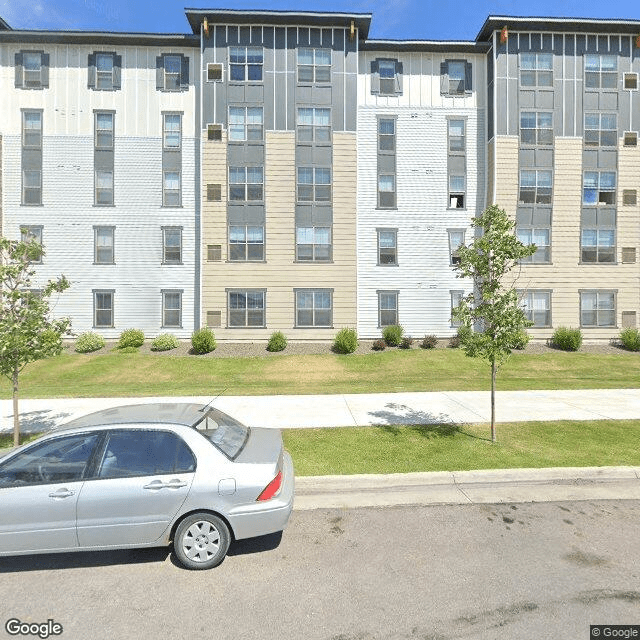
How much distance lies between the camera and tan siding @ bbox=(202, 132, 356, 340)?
72.6 ft

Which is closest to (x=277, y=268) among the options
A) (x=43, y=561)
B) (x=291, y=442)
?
(x=291, y=442)

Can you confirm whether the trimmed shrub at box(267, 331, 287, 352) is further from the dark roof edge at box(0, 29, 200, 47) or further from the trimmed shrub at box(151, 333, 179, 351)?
the dark roof edge at box(0, 29, 200, 47)

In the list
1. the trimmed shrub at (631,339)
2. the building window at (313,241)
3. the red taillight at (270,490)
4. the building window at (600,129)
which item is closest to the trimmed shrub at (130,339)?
the building window at (313,241)

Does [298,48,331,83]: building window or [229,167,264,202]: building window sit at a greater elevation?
[298,48,331,83]: building window

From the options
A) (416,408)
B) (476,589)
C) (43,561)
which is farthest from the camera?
(416,408)

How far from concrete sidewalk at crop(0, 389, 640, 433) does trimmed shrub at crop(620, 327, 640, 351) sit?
435 inches

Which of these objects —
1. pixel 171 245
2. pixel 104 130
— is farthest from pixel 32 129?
pixel 171 245

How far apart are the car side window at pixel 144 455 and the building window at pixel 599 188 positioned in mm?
26683

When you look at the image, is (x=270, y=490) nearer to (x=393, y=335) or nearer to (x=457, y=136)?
(x=393, y=335)

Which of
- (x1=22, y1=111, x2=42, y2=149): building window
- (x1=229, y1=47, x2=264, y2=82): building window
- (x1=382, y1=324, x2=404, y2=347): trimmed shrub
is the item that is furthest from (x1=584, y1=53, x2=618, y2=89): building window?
(x1=22, y1=111, x2=42, y2=149): building window

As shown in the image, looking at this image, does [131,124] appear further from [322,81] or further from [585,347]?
[585,347]

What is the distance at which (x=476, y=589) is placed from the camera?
3.82 metres

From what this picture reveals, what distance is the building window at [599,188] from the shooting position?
22750 mm

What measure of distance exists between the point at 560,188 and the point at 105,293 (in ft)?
91.2
